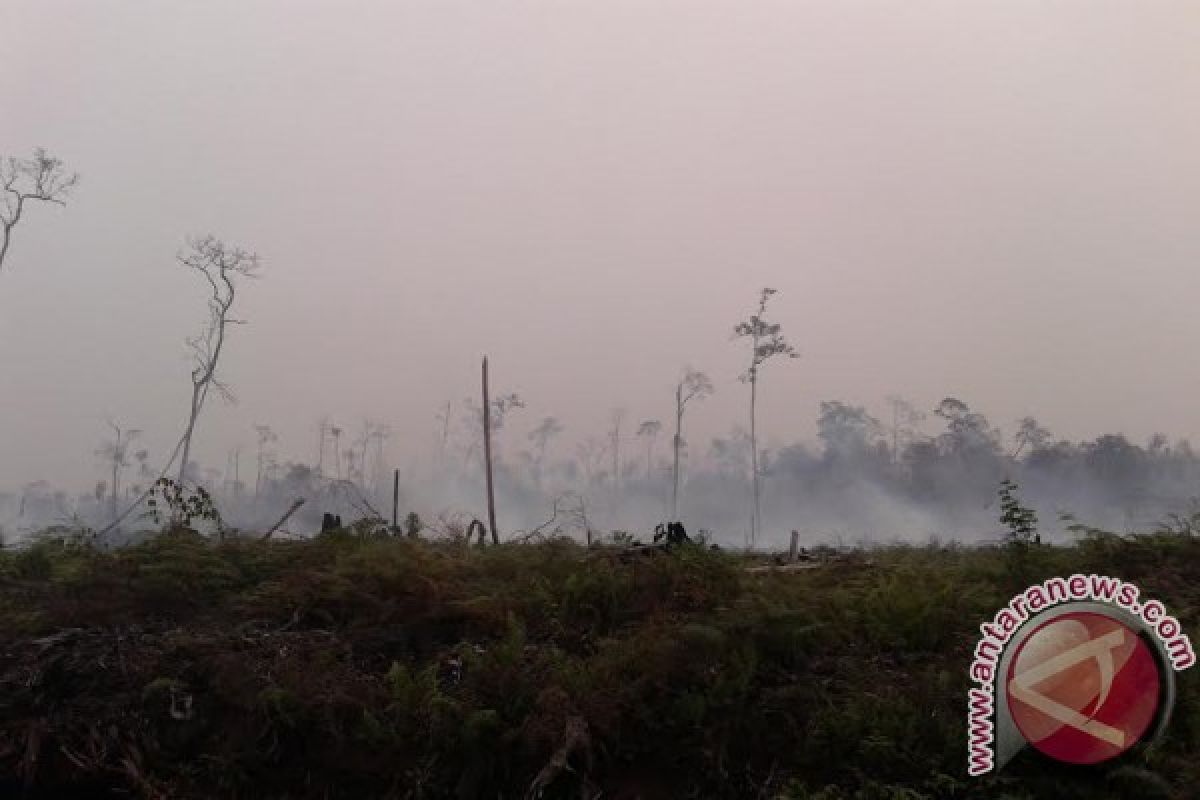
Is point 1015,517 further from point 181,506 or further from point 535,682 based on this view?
point 181,506

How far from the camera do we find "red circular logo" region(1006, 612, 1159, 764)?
19.5 ft

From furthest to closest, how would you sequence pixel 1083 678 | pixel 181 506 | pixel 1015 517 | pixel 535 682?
pixel 181 506, pixel 1015 517, pixel 535 682, pixel 1083 678

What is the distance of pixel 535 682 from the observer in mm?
9102

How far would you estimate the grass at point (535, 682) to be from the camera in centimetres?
801

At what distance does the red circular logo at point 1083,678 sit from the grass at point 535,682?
0.82 metres

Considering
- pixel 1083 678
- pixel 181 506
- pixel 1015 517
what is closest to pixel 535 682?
pixel 1083 678

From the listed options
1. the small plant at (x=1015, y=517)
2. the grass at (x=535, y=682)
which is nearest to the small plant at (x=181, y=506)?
the grass at (x=535, y=682)

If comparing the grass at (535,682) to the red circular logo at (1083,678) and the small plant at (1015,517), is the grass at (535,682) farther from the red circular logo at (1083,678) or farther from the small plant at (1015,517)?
the red circular logo at (1083,678)

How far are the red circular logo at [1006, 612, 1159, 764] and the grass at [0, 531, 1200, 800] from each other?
32.2 inches

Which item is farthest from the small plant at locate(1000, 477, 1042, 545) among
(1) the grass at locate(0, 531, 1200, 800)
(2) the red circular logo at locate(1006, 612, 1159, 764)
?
(2) the red circular logo at locate(1006, 612, 1159, 764)

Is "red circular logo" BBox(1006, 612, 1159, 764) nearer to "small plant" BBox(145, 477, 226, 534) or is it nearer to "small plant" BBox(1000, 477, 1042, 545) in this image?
"small plant" BBox(1000, 477, 1042, 545)

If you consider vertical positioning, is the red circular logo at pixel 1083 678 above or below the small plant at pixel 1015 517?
below

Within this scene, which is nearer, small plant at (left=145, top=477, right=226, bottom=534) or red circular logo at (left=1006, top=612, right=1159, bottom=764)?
red circular logo at (left=1006, top=612, right=1159, bottom=764)

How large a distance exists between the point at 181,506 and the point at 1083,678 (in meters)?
14.2
